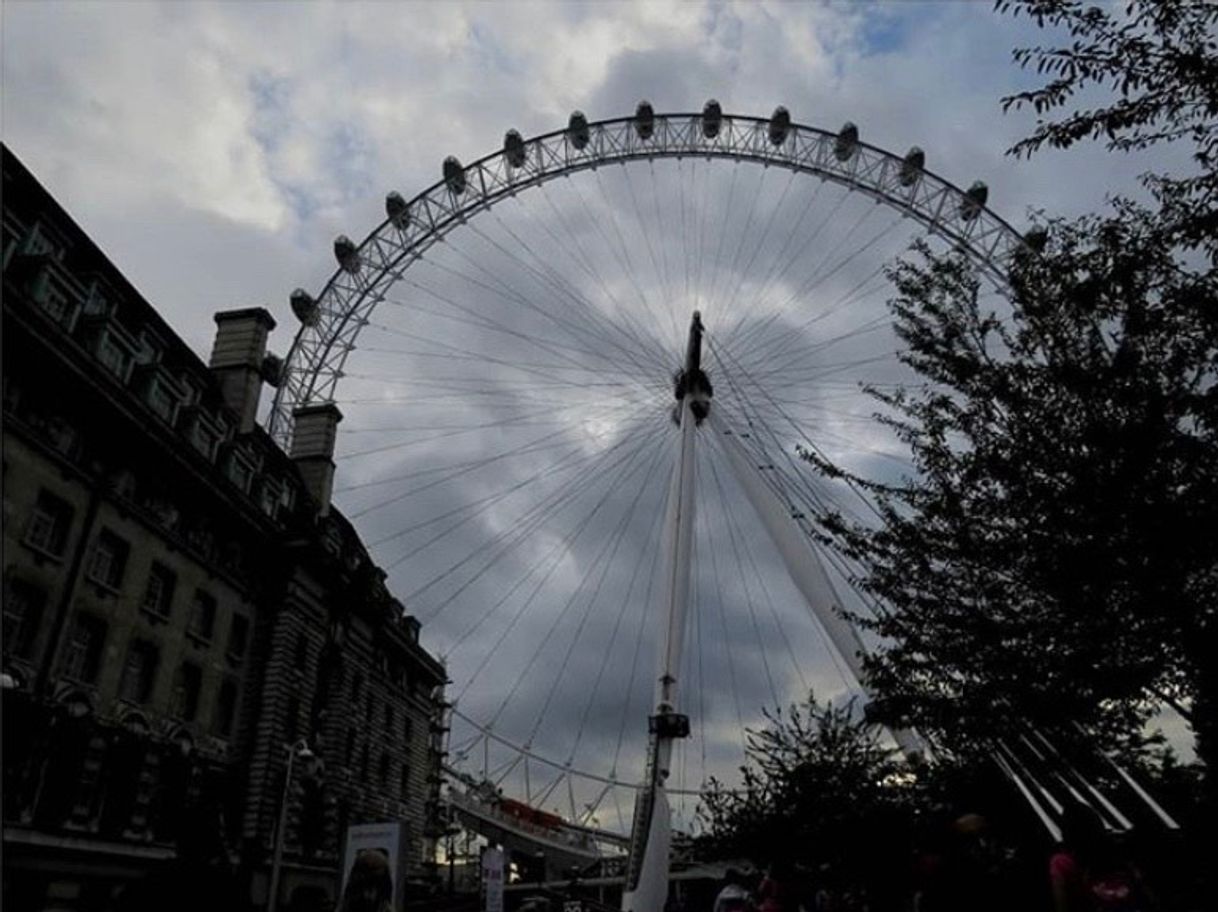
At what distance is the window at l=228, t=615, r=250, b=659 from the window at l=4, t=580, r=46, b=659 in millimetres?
10104

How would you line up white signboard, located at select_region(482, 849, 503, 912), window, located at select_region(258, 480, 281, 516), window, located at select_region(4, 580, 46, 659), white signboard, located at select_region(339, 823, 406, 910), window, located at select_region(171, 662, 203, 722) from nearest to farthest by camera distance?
white signboard, located at select_region(339, 823, 406, 910) < white signboard, located at select_region(482, 849, 503, 912) < window, located at select_region(4, 580, 46, 659) < window, located at select_region(171, 662, 203, 722) < window, located at select_region(258, 480, 281, 516)

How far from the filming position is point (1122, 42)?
26.6 feet

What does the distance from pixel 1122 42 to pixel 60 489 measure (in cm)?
2670

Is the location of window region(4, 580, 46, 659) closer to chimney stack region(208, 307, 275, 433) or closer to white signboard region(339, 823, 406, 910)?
white signboard region(339, 823, 406, 910)

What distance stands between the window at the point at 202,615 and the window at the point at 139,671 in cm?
251

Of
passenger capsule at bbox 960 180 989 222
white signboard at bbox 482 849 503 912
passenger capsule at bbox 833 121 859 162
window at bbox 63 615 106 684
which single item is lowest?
white signboard at bbox 482 849 503 912

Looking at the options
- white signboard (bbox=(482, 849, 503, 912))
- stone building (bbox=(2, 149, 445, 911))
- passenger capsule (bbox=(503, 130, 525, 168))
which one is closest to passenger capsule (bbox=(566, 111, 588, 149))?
passenger capsule (bbox=(503, 130, 525, 168))

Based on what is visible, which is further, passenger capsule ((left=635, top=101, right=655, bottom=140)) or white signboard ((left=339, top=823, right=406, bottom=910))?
passenger capsule ((left=635, top=101, right=655, bottom=140))

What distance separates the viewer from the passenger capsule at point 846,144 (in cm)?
4506

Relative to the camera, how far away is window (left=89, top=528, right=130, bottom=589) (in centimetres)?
2758

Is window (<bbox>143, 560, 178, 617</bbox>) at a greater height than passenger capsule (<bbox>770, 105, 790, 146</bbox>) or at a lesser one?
lesser

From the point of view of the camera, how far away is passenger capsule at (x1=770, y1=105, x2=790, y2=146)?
149 ft

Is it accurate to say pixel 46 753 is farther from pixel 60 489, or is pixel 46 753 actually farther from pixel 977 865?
pixel 977 865

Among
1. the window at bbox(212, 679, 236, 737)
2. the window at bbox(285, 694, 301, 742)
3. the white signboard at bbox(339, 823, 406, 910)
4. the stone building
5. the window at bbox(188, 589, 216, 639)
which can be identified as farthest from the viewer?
the window at bbox(285, 694, 301, 742)
